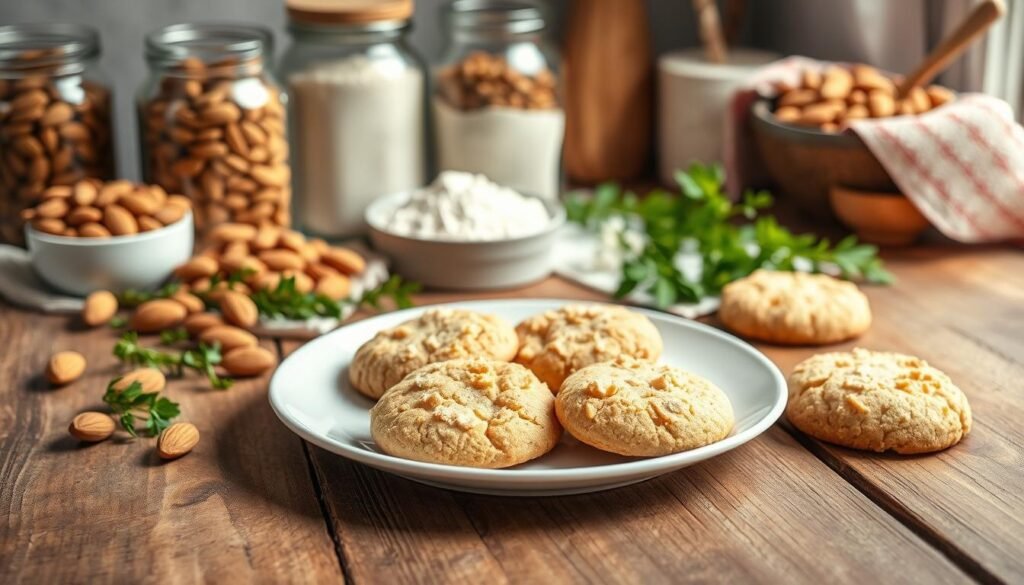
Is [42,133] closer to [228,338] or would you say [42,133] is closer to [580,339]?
[228,338]

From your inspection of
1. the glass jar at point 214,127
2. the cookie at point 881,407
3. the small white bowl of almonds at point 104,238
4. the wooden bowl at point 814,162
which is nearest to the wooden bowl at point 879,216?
the wooden bowl at point 814,162

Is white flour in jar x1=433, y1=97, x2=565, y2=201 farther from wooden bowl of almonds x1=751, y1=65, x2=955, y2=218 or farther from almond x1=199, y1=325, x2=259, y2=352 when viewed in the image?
almond x1=199, y1=325, x2=259, y2=352

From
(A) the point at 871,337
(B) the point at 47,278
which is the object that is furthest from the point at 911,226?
(B) the point at 47,278

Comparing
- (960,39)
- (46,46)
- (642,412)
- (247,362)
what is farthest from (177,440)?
(960,39)

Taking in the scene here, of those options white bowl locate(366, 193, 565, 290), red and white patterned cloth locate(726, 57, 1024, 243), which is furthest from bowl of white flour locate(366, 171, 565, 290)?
red and white patterned cloth locate(726, 57, 1024, 243)

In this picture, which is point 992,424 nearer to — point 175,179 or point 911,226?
point 911,226

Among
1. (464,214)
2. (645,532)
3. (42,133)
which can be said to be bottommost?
(645,532)
